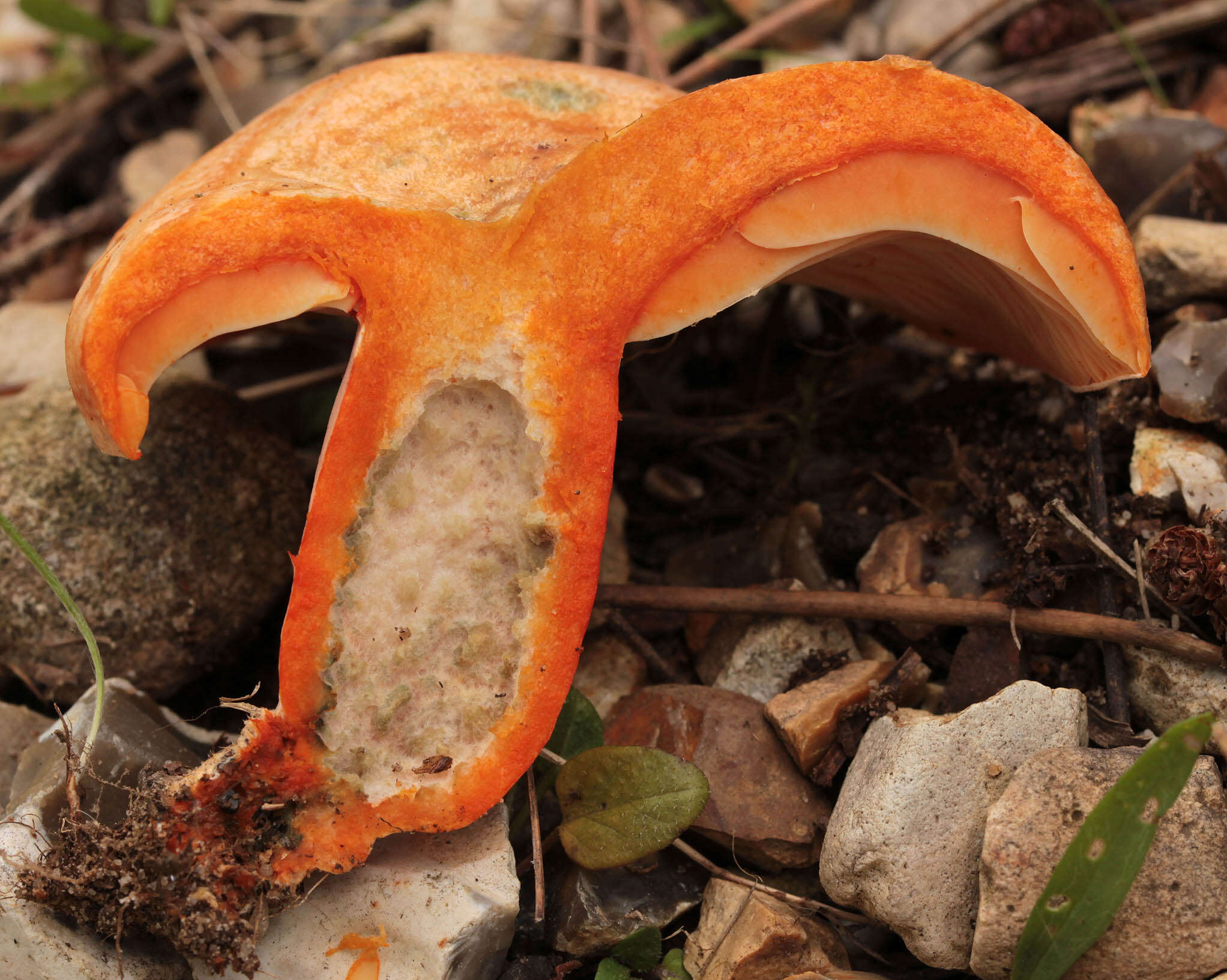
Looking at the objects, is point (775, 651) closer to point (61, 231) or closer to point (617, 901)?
point (617, 901)

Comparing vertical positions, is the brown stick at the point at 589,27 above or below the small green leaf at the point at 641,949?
above

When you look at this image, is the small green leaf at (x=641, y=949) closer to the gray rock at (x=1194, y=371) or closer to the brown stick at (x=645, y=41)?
the gray rock at (x=1194, y=371)

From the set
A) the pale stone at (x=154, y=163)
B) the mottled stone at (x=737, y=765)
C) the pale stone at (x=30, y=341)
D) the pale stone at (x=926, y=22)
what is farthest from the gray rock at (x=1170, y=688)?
the pale stone at (x=154, y=163)

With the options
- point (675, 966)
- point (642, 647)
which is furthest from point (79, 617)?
point (675, 966)

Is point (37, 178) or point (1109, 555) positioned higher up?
point (37, 178)

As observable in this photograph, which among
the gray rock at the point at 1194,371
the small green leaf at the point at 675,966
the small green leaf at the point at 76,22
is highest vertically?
the small green leaf at the point at 76,22

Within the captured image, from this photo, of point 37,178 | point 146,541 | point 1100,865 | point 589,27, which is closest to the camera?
point 1100,865

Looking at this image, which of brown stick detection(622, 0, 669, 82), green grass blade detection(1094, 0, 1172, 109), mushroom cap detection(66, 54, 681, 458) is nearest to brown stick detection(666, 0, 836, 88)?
brown stick detection(622, 0, 669, 82)

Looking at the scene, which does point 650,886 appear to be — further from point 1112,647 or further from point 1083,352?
point 1083,352
